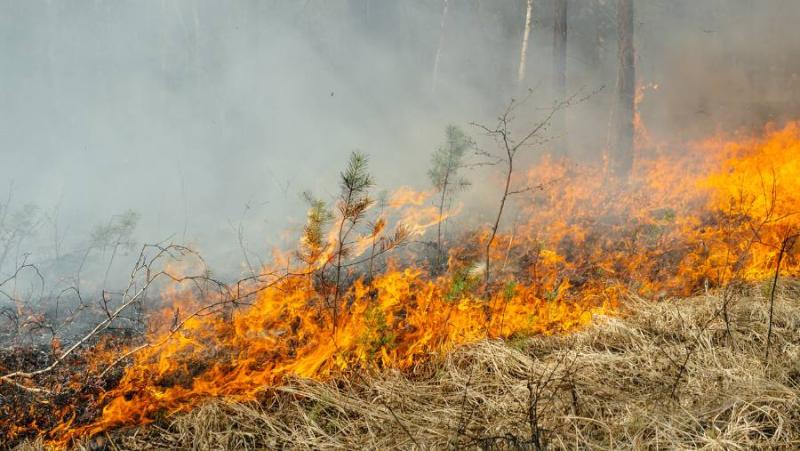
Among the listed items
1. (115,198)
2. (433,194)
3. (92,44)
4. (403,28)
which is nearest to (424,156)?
(433,194)

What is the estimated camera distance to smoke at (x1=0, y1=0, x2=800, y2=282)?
51.3 ft

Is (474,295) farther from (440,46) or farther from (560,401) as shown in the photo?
(440,46)

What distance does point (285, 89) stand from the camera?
61.8 feet

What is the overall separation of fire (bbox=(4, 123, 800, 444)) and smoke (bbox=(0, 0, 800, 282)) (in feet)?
18.0

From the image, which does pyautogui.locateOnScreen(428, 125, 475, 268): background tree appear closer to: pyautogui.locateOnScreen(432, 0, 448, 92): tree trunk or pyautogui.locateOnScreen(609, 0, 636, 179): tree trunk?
pyautogui.locateOnScreen(609, 0, 636, 179): tree trunk

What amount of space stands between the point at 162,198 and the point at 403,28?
1487 centimetres

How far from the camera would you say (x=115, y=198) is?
18.1m

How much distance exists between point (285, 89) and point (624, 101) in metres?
14.4

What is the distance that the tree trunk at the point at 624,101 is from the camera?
9648 millimetres

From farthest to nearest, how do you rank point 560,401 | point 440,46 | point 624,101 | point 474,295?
point 440,46 < point 624,101 < point 474,295 < point 560,401

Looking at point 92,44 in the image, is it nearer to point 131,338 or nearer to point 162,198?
point 162,198

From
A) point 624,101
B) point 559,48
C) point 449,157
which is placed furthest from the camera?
point 559,48

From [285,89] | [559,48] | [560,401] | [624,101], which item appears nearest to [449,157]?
[560,401]

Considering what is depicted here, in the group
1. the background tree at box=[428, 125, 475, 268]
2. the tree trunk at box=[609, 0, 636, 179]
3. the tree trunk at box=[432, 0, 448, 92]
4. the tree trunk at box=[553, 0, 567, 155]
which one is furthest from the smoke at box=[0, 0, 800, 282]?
the background tree at box=[428, 125, 475, 268]
